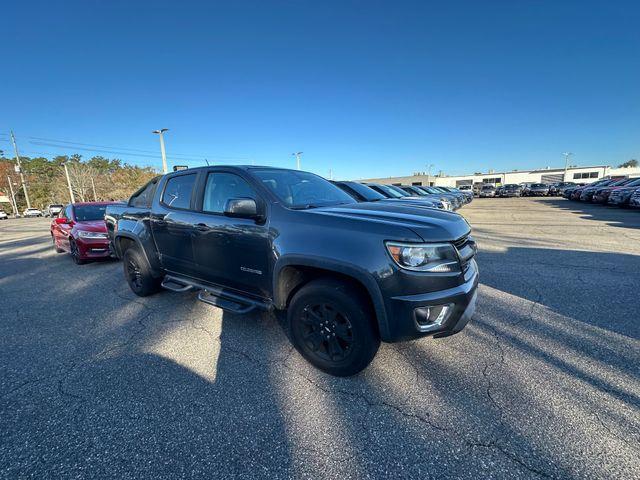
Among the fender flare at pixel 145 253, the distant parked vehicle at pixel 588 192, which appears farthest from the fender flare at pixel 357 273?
the distant parked vehicle at pixel 588 192

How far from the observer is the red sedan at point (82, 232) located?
22.0 feet

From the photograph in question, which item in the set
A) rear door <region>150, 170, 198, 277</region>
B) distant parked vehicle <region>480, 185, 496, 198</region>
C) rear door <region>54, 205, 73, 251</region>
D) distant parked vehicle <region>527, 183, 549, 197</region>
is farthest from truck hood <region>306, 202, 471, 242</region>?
distant parked vehicle <region>480, 185, 496, 198</region>

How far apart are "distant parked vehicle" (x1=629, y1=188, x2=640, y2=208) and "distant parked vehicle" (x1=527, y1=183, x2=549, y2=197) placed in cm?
2433

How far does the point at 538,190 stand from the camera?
36.8 metres

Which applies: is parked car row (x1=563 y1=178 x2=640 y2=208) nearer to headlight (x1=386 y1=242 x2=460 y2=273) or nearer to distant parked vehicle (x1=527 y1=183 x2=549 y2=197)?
distant parked vehicle (x1=527 y1=183 x2=549 y2=197)

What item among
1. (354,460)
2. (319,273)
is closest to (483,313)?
(319,273)

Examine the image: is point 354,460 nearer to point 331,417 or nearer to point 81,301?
point 331,417

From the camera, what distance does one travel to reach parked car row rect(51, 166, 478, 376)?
2.24m

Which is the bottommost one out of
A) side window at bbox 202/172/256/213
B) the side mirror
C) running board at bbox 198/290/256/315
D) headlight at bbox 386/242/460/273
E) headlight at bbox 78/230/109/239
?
running board at bbox 198/290/256/315

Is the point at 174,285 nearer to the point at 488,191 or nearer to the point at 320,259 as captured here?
the point at 320,259

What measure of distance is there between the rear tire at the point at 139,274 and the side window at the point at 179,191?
1.04 metres

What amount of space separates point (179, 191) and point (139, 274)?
1.58m

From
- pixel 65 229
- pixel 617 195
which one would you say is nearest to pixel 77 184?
pixel 65 229

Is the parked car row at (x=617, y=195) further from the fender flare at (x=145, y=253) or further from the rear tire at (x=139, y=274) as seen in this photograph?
the rear tire at (x=139, y=274)
